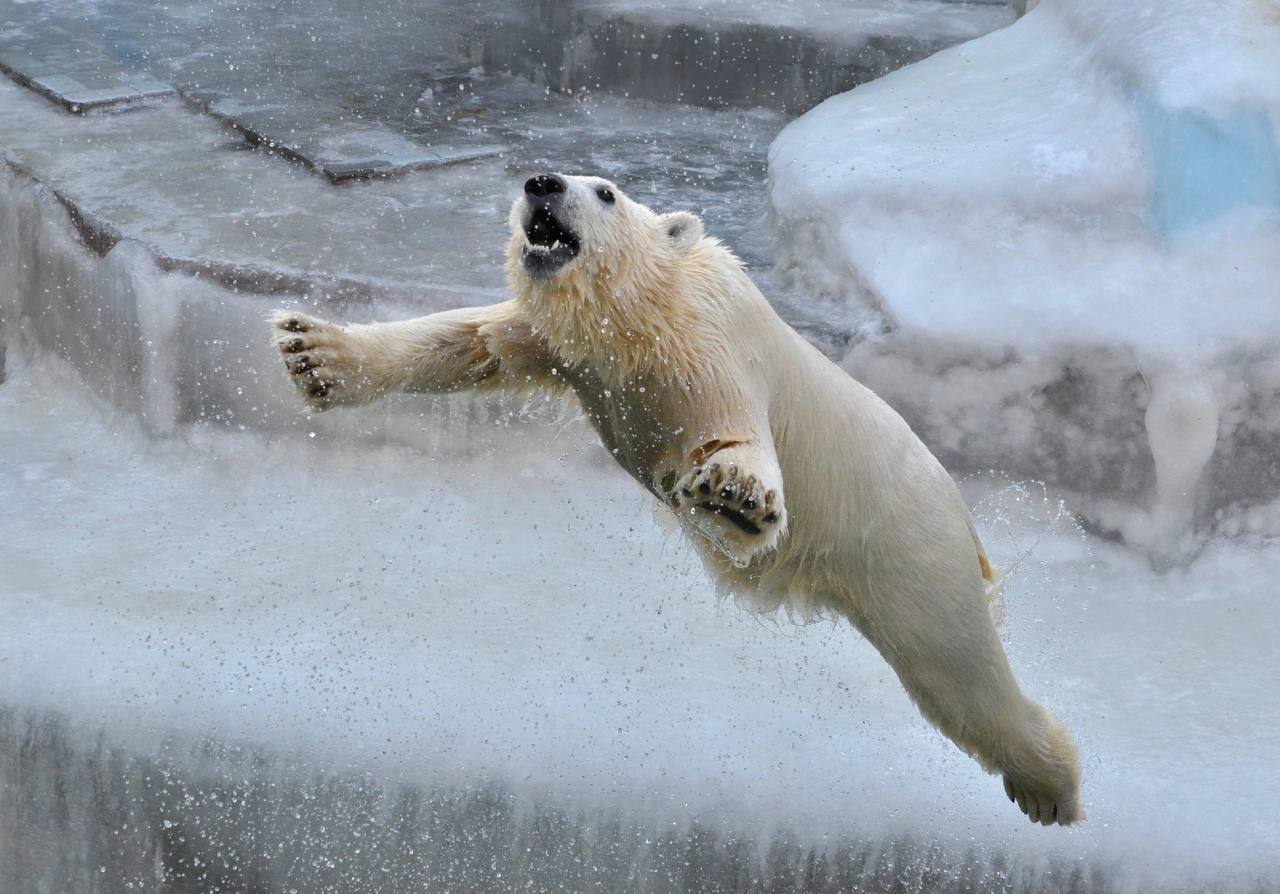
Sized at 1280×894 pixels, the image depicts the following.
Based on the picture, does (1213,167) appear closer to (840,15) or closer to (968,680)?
(968,680)

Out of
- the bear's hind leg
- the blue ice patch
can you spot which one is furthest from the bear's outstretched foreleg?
the blue ice patch

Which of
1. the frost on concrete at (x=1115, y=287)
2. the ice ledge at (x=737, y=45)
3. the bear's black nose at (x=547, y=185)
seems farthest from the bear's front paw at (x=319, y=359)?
the ice ledge at (x=737, y=45)

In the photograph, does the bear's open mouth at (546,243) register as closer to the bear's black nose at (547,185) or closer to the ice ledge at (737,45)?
the bear's black nose at (547,185)

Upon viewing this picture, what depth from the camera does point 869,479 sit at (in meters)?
Result: 2.67

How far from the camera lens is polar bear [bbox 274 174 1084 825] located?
244 centimetres

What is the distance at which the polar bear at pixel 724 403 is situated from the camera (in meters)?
2.44

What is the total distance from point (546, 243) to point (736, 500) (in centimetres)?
50

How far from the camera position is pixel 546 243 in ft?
7.84

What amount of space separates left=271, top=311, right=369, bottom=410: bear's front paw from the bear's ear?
57 centimetres

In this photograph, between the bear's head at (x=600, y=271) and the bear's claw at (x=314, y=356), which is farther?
the bear's claw at (x=314, y=356)

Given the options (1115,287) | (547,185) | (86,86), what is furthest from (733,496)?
(86,86)

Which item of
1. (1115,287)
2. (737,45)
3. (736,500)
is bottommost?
(736,500)

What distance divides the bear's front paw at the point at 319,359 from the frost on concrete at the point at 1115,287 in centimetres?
204

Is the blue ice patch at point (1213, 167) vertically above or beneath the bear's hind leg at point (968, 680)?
above
